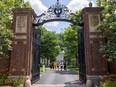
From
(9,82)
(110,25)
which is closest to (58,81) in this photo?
(9,82)

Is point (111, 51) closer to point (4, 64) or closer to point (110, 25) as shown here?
point (110, 25)

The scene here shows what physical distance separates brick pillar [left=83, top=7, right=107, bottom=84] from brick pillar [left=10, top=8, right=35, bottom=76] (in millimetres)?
3839

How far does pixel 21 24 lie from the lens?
501 inches

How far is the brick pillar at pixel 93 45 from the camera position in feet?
39.4

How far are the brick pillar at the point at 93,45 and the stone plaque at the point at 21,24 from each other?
4127 millimetres

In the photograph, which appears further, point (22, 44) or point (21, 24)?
point (21, 24)

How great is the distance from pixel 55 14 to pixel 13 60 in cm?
439

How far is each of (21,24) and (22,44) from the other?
4.62ft

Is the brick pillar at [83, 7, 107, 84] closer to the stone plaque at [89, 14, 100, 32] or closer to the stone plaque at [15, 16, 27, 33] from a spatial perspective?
the stone plaque at [89, 14, 100, 32]

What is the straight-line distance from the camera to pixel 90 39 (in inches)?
487

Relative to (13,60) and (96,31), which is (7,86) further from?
(96,31)

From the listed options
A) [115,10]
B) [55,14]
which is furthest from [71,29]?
[115,10]

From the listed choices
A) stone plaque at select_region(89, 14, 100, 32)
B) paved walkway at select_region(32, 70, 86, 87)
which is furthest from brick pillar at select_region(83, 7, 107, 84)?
paved walkway at select_region(32, 70, 86, 87)

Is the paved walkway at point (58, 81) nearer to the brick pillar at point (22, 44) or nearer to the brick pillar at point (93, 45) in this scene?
the brick pillar at point (93, 45)
